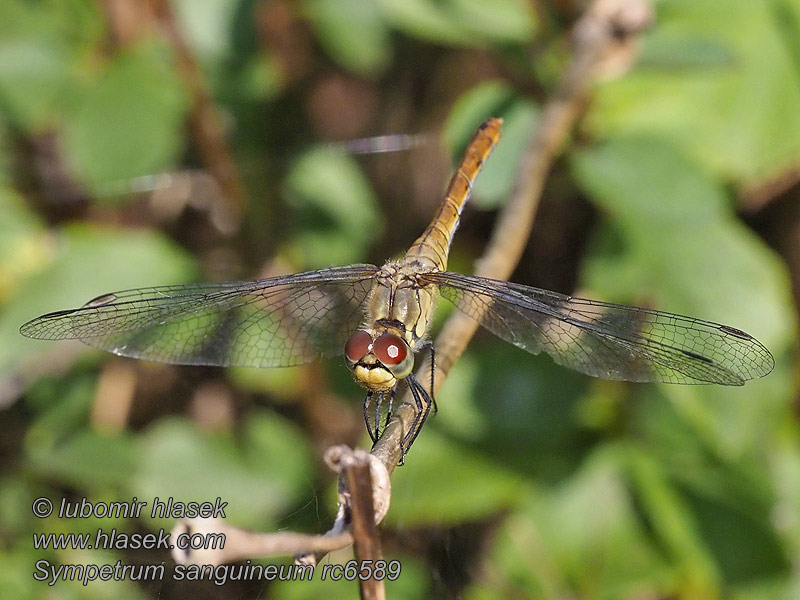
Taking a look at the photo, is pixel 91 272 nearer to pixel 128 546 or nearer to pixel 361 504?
pixel 128 546

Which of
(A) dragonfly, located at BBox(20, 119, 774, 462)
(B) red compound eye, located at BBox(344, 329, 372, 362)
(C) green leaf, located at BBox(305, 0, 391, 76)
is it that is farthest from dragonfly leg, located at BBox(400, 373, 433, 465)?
(C) green leaf, located at BBox(305, 0, 391, 76)

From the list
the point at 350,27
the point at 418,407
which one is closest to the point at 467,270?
the point at 350,27

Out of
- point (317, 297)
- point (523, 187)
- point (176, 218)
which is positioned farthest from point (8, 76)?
point (523, 187)

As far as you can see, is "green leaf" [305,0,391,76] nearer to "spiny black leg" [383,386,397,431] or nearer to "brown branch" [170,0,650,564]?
"brown branch" [170,0,650,564]

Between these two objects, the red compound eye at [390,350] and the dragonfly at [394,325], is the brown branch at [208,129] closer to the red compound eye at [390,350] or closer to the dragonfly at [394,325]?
the dragonfly at [394,325]

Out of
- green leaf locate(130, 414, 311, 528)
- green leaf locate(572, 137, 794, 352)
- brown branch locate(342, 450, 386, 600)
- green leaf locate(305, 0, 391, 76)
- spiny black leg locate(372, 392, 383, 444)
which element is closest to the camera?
brown branch locate(342, 450, 386, 600)

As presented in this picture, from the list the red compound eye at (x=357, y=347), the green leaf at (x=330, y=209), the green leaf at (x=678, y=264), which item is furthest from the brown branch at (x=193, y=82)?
the red compound eye at (x=357, y=347)

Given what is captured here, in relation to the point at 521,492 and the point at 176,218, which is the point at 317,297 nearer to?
the point at 521,492
